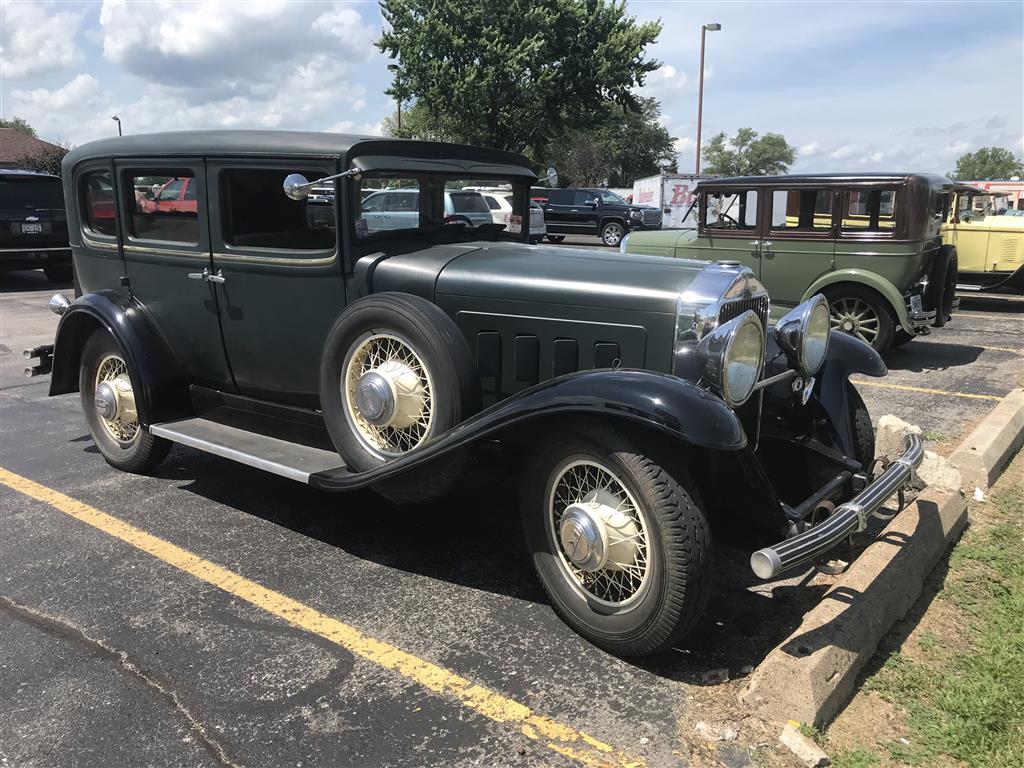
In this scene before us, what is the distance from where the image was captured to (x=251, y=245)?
158 inches

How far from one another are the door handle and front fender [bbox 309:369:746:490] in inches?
69.3

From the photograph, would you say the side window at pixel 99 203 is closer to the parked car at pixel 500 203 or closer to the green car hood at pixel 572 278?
the parked car at pixel 500 203

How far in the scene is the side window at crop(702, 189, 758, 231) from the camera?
341 inches

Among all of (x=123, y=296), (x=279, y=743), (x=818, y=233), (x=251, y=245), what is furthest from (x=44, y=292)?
(x=279, y=743)

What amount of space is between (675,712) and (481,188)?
3073 millimetres

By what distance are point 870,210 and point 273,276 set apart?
6594 mm

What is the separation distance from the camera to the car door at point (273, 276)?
12.4 feet

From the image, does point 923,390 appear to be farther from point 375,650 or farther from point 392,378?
point 375,650

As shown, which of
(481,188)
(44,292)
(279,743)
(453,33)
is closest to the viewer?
(279,743)

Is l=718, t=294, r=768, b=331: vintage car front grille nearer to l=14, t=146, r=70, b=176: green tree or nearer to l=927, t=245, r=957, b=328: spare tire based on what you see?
l=927, t=245, r=957, b=328: spare tire

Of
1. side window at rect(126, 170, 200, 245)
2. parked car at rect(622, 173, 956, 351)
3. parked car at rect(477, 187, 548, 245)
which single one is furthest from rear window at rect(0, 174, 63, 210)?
parked car at rect(477, 187, 548, 245)

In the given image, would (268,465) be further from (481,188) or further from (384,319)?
(481,188)

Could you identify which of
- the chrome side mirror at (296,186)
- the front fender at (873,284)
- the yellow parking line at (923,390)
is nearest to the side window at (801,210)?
the front fender at (873,284)

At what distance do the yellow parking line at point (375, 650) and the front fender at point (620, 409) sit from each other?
71 cm
